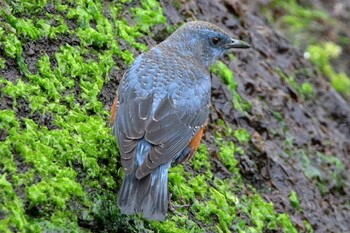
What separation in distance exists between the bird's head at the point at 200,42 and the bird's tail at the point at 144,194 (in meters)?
1.79

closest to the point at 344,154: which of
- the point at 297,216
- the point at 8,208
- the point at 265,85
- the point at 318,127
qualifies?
the point at 318,127

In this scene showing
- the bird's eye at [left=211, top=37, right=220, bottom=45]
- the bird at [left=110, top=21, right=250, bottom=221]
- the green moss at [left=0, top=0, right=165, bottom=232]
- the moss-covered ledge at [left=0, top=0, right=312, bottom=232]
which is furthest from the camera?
the bird's eye at [left=211, top=37, right=220, bottom=45]

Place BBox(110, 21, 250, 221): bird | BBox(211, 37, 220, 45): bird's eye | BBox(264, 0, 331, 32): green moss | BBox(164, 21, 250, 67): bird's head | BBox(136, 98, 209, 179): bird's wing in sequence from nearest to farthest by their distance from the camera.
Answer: BBox(110, 21, 250, 221): bird
BBox(136, 98, 209, 179): bird's wing
BBox(164, 21, 250, 67): bird's head
BBox(211, 37, 220, 45): bird's eye
BBox(264, 0, 331, 32): green moss

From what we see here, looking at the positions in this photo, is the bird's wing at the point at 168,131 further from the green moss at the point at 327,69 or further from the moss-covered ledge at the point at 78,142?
the green moss at the point at 327,69

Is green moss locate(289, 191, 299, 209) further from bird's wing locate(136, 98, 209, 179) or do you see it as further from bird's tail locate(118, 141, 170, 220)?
bird's tail locate(118, 141, 170, 220)

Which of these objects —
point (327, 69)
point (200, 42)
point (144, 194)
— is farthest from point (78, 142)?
point (327, 69)

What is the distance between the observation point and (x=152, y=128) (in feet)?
20.1

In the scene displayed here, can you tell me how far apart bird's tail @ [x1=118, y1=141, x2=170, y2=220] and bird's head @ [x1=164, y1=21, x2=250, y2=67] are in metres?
1.79

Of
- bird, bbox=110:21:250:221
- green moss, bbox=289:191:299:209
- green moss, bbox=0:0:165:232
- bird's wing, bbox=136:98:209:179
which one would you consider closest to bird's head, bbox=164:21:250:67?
bird, bbox=110:21:250:221

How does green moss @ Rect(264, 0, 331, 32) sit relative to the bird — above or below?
below

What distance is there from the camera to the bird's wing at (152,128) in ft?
19.3

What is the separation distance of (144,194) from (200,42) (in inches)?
93.3

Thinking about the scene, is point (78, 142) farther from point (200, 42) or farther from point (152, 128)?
point (200, 42)

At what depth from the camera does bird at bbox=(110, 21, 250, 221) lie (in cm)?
579
